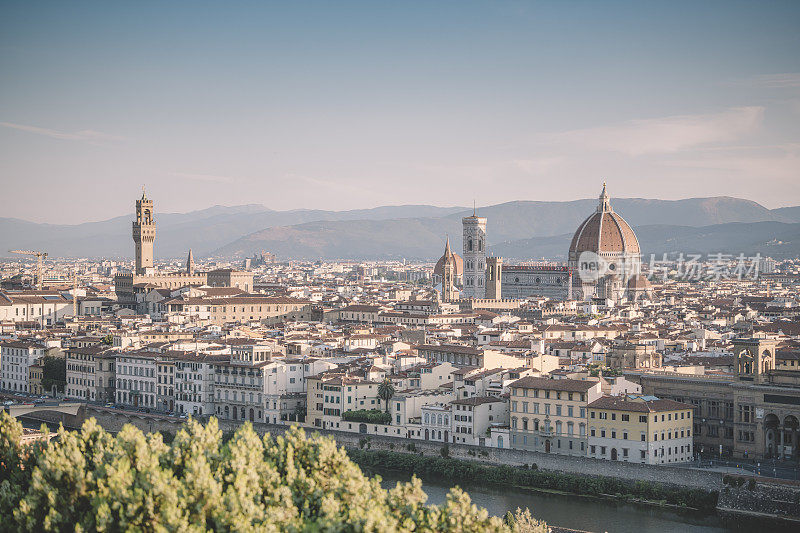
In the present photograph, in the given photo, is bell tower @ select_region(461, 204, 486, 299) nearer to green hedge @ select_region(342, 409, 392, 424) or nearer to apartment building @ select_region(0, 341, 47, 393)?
apartment building @ select_region(0, 341, 47, 393)

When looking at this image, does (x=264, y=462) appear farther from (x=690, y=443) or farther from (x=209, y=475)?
(x=690, y=443)

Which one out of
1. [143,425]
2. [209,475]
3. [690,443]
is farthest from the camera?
[143,425]

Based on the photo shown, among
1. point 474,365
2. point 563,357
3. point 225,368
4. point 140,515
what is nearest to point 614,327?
point 563,357

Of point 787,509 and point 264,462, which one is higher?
point 264,462

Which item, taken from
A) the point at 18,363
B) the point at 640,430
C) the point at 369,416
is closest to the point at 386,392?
the point at 369,416

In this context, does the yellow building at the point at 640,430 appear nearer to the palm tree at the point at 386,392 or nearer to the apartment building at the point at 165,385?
the palm tree at the point at 386,392

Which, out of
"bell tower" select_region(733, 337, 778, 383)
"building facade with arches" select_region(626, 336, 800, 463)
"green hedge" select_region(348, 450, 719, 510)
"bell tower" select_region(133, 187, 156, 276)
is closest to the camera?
"green hedge" select_region(348, 450, 719, 510)

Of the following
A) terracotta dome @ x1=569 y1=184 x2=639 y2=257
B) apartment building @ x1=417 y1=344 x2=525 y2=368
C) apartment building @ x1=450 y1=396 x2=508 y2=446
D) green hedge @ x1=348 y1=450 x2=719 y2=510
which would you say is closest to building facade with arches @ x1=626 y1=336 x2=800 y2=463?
green hedge @ x1=348 y1=450 x2=719 y2=510
